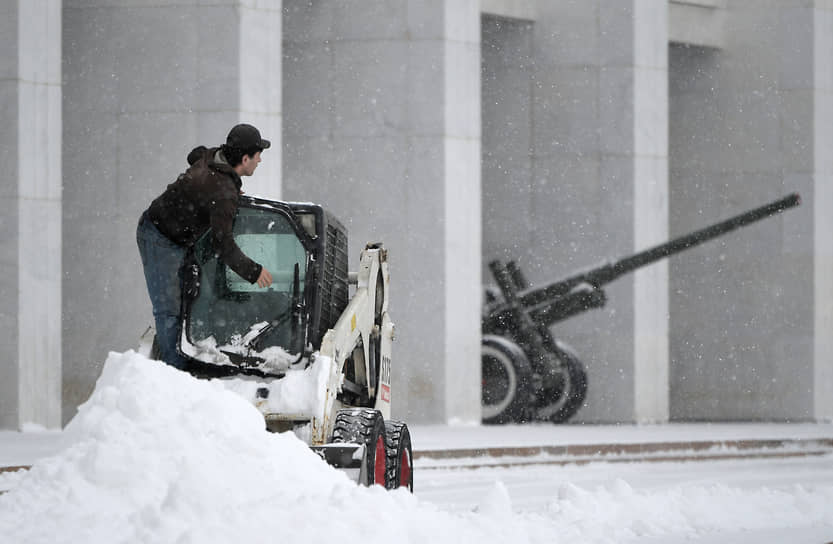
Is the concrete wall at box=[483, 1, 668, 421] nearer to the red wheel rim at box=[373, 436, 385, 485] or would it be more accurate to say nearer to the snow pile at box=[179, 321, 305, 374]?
the red wheel rim at box=[373, 436, 385, 485]

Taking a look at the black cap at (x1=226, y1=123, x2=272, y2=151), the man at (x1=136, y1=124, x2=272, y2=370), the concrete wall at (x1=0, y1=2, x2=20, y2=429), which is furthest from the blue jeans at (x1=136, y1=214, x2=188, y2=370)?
the concrete wall at (x1=0, y1=2, x2=20, y2=429)

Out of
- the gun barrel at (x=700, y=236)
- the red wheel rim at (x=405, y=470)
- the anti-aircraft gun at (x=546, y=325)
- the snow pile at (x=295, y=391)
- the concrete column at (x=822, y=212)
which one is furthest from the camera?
the concrete column at (x=822, y=212)

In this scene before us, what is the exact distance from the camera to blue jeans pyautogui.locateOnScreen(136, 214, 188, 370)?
8172 millimetres

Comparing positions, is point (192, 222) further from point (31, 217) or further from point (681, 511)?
point (31, 217)

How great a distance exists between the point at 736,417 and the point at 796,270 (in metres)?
2.92

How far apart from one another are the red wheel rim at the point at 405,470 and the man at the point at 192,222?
4.69 feet

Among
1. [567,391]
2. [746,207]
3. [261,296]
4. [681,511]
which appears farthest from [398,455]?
[746,207]

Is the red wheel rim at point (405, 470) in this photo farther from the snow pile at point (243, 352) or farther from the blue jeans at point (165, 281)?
the blue jeans at point (165, 281)

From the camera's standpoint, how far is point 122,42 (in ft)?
57.8

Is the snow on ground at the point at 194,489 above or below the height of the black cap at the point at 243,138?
below

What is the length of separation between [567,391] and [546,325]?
3.66 feet

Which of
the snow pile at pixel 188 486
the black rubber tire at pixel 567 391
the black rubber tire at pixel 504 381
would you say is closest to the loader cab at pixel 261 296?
the snow pile at pixel 188 486

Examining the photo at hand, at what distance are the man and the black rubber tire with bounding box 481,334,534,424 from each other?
499 inches

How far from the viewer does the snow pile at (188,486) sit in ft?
20.3
